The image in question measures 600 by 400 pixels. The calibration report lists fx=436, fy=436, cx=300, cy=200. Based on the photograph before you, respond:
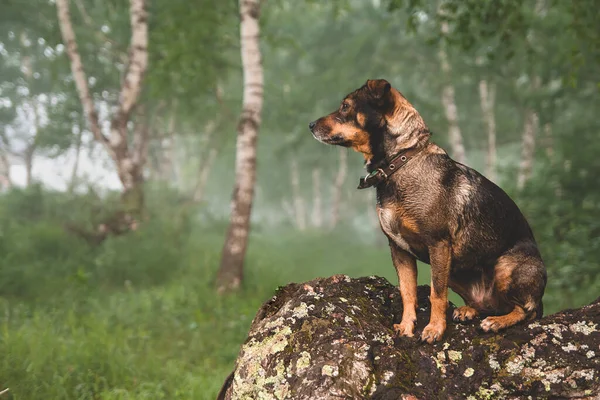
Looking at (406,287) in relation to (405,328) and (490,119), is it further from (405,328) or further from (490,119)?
(490,119)

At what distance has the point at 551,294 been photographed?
7.94 metres

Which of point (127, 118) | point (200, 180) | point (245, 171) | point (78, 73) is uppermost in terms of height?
point (78, 73)

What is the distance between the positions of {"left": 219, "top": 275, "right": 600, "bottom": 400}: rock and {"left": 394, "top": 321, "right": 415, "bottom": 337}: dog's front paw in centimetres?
4

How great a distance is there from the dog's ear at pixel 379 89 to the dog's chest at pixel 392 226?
68 centimetres

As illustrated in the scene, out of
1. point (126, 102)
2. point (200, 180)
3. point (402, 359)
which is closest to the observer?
point (402, 359)

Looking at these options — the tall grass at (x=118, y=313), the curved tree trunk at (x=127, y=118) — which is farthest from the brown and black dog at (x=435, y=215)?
the curved tree trunk at (x=127, y=118)

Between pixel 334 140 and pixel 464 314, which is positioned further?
pixel 334 140

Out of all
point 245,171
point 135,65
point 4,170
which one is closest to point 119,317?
point 245,171

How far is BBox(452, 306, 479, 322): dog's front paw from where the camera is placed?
261 cm

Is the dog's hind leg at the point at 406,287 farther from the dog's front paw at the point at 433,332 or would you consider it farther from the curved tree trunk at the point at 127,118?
the curved tree trunk at the point at 127,118

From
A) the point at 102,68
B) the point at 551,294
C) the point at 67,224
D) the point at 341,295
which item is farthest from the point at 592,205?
the point at 102,68

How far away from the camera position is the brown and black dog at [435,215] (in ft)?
8.46

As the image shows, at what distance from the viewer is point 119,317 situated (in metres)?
6.66

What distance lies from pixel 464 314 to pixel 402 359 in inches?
23.7
